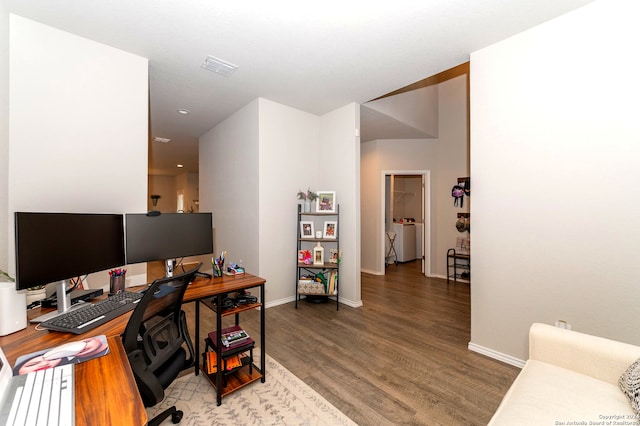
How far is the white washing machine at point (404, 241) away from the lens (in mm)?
6844

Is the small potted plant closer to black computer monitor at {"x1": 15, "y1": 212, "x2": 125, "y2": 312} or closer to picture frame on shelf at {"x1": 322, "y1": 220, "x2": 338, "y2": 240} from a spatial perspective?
picture frame on shelf at {"x1": 322, "y1": 220, "x2": 338, "y2": 240}

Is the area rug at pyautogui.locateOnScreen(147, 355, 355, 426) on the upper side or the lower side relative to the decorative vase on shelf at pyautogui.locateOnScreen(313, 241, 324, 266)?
lower

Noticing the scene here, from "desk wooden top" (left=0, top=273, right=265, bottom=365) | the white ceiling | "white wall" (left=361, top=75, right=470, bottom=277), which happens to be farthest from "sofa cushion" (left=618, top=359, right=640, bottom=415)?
"white wall" (left=361, top=75, right=470, bottom=277)

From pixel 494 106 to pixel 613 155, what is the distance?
0.90 m

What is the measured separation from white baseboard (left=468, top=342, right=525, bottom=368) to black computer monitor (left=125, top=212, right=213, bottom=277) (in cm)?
253

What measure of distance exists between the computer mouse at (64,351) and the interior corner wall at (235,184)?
8.44 feet

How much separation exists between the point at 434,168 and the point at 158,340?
5.44 m

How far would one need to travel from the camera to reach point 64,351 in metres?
1.04

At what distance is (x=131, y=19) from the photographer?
215cm

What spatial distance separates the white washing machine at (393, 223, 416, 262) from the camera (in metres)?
6.84

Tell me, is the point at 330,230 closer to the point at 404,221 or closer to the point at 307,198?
the point at 307,198

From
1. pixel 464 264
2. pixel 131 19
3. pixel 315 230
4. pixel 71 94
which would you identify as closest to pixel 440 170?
pixel 464 264

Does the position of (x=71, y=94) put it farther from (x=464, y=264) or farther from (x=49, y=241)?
(x=464, y=264)

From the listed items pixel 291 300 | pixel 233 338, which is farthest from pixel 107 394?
pixel 291 300
